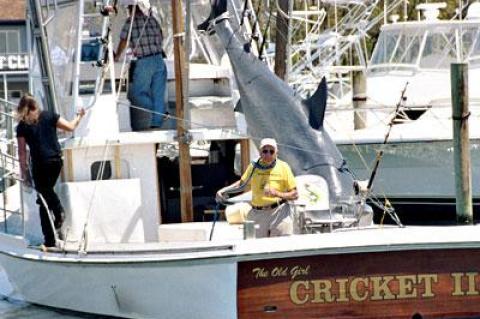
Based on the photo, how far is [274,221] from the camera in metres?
12.3

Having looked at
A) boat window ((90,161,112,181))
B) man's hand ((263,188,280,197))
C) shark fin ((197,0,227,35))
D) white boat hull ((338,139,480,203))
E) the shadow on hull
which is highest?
shark fin ((197,0,227,35))

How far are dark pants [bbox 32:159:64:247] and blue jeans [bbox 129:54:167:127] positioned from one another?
1.34 metres

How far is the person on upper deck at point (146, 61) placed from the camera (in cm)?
1388

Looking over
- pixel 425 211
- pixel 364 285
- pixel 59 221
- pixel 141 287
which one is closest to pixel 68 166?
pixel 59 221

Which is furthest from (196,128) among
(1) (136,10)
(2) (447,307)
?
(2) (447,307)

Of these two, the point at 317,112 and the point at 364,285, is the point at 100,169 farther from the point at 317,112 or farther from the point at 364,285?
the point at 364,285

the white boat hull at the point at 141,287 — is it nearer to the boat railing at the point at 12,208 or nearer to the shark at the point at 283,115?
the boat railing at the point at 12,208

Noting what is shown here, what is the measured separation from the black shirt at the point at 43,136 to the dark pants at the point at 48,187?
7 cm

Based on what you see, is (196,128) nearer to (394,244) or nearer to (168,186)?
(168,186)

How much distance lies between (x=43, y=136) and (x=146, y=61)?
5.52 feet

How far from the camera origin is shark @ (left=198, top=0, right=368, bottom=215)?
44.1 feet

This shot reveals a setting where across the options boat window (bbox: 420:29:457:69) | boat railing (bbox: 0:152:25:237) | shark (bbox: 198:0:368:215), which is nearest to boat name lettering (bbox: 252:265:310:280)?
shark (bbox: 198:0:368:215)

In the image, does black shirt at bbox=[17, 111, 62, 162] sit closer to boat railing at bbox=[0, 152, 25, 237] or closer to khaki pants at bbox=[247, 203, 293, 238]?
boat railing at bbox=[0, 152, 25, 237]

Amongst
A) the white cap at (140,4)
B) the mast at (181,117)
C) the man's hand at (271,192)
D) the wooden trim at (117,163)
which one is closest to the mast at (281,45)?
the white cap at (140,4)
